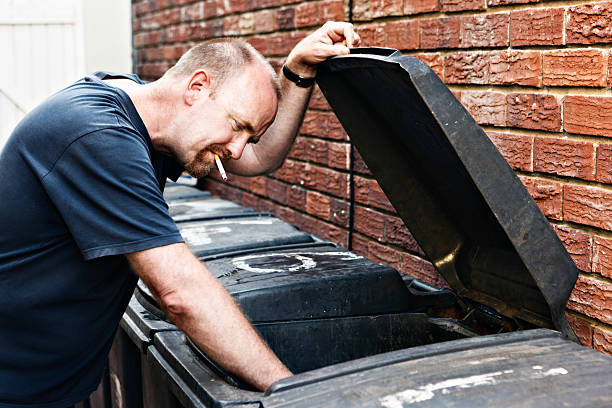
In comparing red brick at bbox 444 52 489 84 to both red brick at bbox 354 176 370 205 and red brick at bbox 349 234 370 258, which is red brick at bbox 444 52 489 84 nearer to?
red brick at bbox 354 176 370 205

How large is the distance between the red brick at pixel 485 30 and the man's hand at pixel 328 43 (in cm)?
42

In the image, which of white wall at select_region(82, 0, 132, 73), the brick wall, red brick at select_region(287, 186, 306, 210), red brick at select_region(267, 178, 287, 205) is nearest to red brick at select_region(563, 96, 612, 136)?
the brick wall

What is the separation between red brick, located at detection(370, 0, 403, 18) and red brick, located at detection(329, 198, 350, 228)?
82 centimetres

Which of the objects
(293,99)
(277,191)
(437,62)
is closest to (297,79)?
(293,99)

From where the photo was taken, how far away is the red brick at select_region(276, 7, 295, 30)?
336 centimetres

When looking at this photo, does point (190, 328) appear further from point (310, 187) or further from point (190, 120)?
point (310, 187)

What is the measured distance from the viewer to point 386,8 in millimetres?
2670

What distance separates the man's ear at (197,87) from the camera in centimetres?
198

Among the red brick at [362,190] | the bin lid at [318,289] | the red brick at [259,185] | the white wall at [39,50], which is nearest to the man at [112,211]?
the bin lid at [318,289]

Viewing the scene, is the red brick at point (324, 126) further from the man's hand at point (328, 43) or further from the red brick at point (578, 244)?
the red brick at point (578, 244)

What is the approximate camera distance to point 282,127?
2473 millimetres

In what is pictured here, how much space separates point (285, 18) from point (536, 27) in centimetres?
168

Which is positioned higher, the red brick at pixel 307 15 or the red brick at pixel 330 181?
the red brick at pixel 307 15

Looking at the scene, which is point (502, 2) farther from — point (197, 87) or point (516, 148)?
point (197, 87)
